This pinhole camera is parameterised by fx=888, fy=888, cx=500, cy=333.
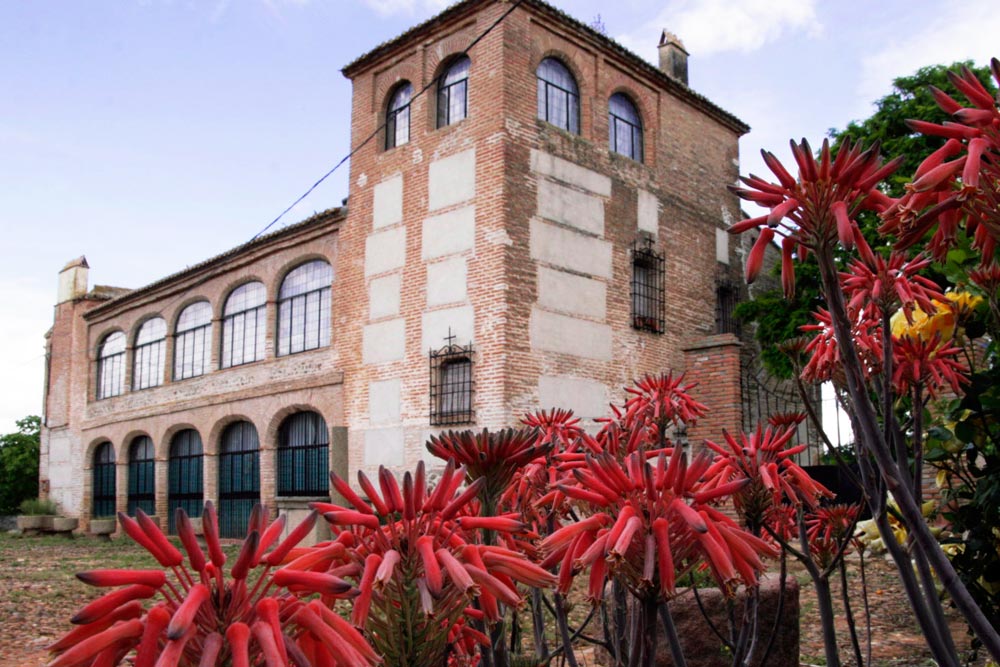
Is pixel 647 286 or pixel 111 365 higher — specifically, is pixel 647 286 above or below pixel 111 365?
above

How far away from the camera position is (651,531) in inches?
64.2

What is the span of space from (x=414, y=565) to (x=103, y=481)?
94.1ft

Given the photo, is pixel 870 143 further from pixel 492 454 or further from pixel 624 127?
pixel 492 454

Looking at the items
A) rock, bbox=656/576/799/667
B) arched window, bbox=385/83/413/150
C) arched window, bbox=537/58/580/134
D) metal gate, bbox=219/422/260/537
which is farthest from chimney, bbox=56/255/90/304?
rock, bbox=656/576/799/667

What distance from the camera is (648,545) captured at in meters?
1.60

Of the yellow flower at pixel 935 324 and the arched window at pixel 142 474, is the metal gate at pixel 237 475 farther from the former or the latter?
the yellow flower at pixel 935 324

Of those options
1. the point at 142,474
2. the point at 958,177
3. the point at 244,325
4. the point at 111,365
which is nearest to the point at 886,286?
the point at 958,177

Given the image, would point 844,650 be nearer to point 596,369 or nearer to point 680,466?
point 680,466

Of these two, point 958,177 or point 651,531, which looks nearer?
point 651,531

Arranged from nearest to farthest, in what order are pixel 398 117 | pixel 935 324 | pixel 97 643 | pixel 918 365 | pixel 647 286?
pixel 97 643, pixel 918 365, pixel 935 324, pixel 647 286, pixel 398 117

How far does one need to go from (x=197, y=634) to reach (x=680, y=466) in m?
0.88

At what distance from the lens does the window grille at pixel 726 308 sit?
61.8 feet

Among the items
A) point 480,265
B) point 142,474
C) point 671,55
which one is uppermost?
point 671,55

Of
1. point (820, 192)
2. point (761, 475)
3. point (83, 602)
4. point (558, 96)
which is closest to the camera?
point (820, 192)
